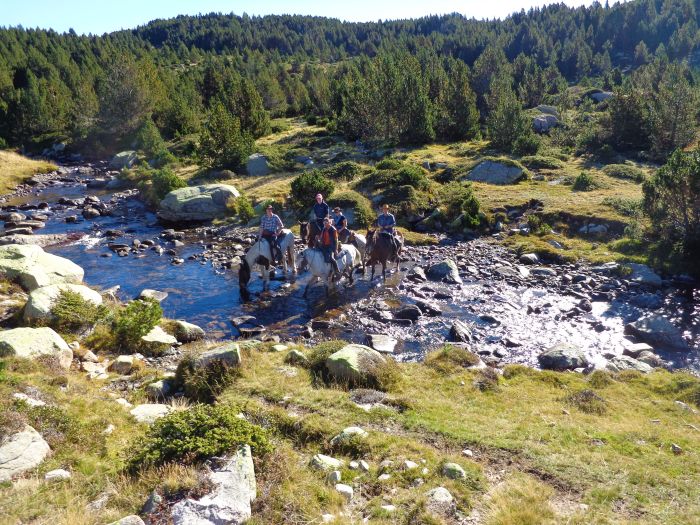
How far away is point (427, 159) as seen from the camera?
139 ft

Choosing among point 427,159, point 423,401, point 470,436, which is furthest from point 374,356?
point 427,159

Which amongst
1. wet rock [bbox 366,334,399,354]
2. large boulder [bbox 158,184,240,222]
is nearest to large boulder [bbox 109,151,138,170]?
large boulder [bbox 158,184,240,222]

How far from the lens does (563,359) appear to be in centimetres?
1511

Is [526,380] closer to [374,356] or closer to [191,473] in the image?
[374,356]

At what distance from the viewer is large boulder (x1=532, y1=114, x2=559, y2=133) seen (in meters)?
56.6

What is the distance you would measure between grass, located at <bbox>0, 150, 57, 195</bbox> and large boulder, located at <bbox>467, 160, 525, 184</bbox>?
130ft

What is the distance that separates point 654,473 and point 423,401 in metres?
4.77

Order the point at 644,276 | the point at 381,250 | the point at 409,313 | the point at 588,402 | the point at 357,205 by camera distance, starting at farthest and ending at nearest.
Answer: the point at 357,205
the point at 381,250
the point at 644,276
the point at 409,313
the point at 588,402

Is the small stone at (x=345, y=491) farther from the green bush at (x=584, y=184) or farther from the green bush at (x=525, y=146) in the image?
the green bush at (x=525, y=146)

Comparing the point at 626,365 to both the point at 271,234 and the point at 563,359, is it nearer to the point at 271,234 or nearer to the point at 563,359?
the point at 563,359

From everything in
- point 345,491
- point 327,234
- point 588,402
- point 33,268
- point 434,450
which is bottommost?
point 588,402

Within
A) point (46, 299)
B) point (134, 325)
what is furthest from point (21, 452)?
point (46, 299)

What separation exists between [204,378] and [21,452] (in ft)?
14.9

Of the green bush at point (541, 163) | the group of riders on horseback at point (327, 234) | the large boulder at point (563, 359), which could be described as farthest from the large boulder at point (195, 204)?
the green bush at point (541, 163)
